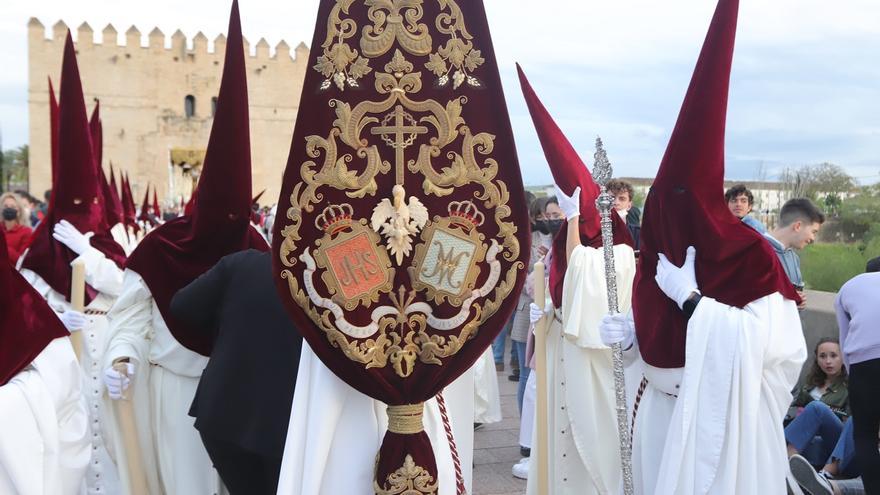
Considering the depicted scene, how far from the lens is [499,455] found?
21.6ft

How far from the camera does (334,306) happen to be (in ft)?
8.16

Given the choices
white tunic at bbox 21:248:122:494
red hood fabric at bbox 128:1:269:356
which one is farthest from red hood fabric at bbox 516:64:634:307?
white tunic at bbox 21:248:122:494

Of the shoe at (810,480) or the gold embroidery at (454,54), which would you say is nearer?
the gold embroidery at (454,54)

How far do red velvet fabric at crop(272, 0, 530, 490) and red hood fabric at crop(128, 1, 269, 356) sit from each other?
4.18 feet

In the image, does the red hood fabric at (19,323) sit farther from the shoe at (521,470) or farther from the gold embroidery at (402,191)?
the shoe at (521,470)

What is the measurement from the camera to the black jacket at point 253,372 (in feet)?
10.1

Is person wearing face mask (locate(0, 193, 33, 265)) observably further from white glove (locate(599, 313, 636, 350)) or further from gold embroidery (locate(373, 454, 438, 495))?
gold embroidery (locate(373, 454, 438, 495))

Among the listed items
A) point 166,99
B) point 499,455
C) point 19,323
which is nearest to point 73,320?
point 19,323

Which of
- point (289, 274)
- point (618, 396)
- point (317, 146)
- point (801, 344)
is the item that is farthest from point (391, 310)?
A: point (801, 344)

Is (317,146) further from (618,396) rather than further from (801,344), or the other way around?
(801,344)

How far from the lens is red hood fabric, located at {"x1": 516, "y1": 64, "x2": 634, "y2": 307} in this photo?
4.83m

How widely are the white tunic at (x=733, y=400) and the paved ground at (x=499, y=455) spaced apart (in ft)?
8.06

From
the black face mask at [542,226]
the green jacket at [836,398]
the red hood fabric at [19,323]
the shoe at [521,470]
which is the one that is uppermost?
the black face mask at [542,226]

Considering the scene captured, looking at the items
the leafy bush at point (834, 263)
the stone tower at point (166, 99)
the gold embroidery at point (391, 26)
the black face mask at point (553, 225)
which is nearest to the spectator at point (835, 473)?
the black face mask at point (553, 225)
